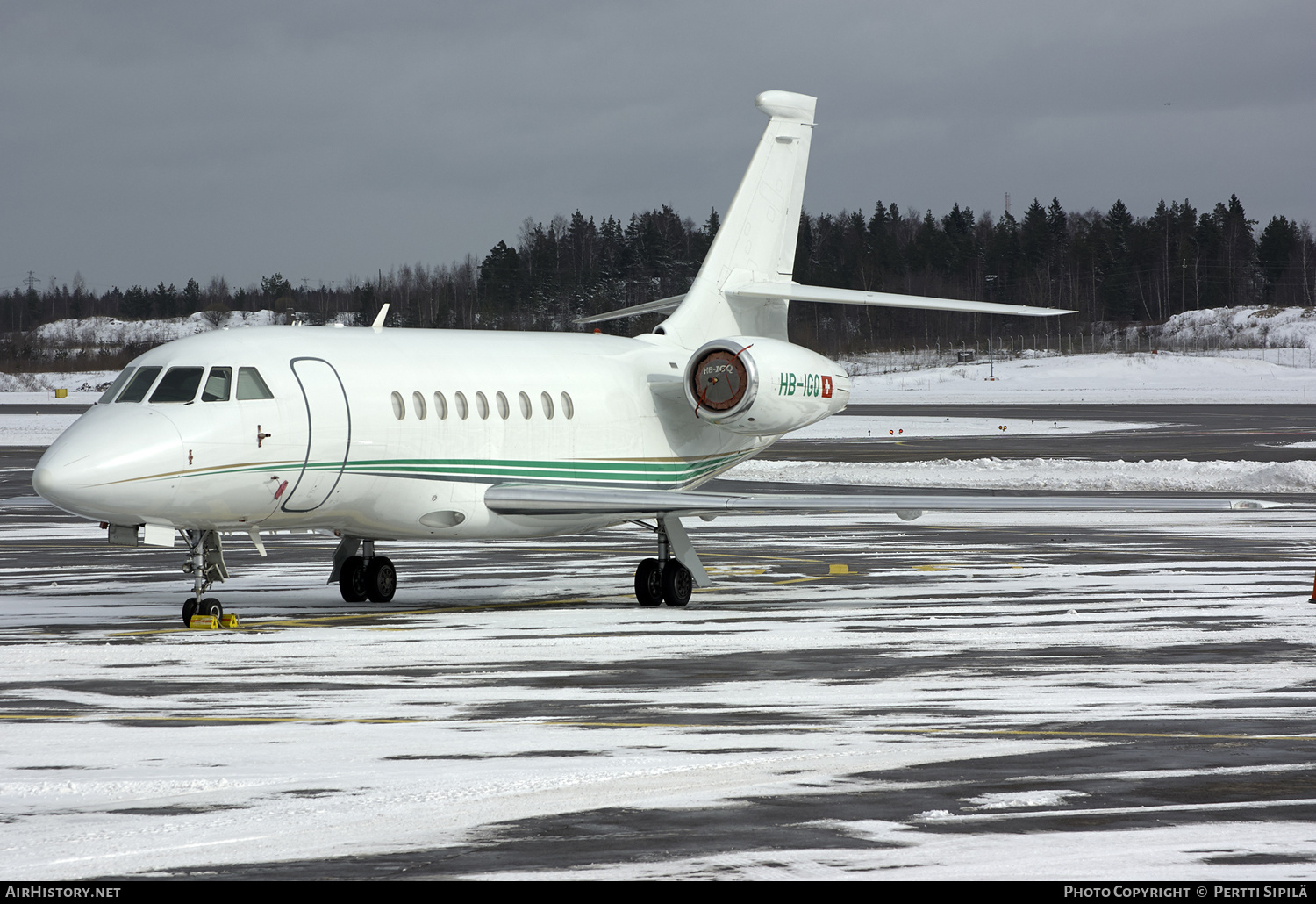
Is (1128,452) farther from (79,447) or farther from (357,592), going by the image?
(79,447)

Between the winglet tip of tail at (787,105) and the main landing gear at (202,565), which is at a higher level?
the winglet tip of tail at (787,105)

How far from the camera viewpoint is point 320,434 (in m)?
16.9

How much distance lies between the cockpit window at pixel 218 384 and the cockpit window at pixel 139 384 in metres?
0.53

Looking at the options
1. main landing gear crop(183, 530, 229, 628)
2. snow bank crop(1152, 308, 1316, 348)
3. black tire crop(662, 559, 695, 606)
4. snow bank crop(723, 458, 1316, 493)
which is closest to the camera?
main landing gear crop(183, 530, 229, 628)

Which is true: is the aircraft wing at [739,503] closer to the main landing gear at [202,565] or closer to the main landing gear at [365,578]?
the main landing gear at [365,578]

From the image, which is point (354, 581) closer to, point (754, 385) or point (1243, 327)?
point (754, 385)

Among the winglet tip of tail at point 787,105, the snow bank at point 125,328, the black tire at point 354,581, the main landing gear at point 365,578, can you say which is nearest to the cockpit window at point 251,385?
the main landing gear at point 365,578

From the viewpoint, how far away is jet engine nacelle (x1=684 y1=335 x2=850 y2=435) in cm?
2030

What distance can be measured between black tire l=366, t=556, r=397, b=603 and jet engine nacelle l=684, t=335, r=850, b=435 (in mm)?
4380

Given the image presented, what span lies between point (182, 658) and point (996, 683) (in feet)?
23.1

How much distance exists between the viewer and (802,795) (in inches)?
340

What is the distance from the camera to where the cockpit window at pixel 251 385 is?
16562mm

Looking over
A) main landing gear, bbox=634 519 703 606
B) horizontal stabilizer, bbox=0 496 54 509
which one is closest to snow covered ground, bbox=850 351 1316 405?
horizontal stabilizer, bbox=0 496 54 509

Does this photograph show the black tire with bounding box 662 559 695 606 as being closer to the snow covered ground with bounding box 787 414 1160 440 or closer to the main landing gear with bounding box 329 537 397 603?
the main landing gear with bounding box 329 537 397 603
